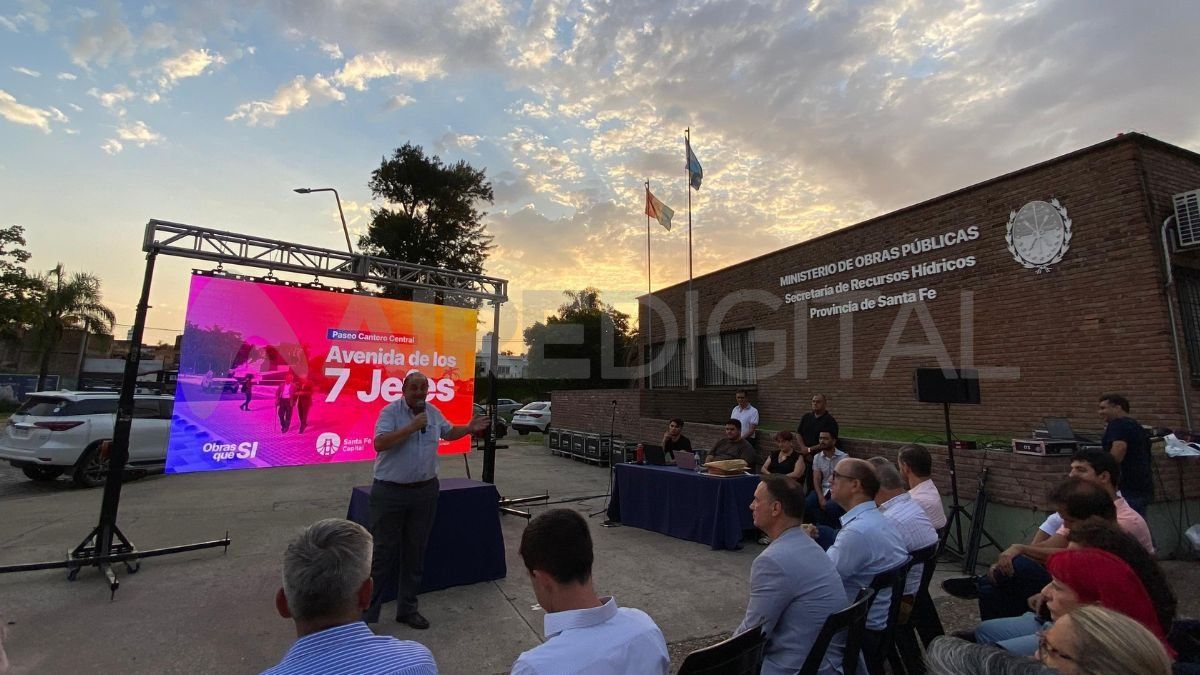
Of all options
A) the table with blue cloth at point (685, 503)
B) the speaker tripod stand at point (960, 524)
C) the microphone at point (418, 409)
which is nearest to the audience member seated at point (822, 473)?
the table with blue cloth at point (685, 503)

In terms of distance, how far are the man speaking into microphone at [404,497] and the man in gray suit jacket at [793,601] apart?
9.10ft

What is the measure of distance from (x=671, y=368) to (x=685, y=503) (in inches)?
392

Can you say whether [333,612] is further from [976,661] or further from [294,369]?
[294,369]

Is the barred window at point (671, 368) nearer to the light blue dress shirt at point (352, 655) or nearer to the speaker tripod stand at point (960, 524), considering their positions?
the speaker tripod stand at point (960, 524)

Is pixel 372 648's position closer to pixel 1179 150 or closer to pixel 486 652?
pixel 486 652

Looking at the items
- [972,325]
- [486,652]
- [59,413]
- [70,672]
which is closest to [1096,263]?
[972,325]

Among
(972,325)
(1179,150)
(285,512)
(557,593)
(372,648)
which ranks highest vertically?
(1179,150)

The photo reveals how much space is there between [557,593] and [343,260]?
6959 mm

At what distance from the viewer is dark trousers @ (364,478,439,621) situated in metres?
4.01

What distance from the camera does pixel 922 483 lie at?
4.12 metres

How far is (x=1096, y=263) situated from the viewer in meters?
7.16

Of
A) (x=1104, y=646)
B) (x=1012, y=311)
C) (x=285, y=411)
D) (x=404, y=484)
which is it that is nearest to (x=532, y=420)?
(x=285, y=411)

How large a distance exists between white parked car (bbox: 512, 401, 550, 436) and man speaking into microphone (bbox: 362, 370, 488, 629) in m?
16.6

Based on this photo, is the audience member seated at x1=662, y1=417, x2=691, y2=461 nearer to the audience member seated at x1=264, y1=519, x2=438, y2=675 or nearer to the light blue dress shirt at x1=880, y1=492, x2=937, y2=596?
the light blue dress shirt at x1=880, y1=492, x2=937, y2=596
